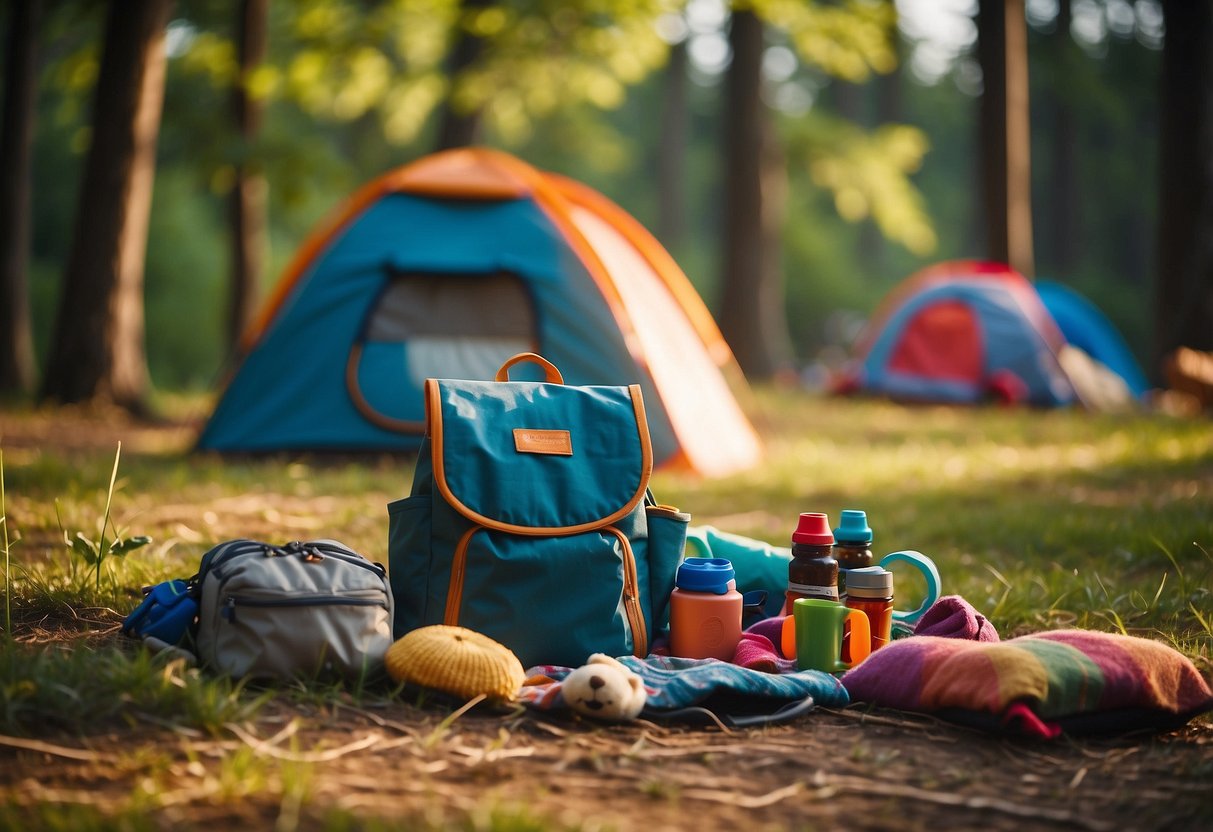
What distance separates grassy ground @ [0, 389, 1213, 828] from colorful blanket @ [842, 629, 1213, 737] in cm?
6

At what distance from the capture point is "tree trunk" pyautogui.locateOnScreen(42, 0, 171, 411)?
699cm

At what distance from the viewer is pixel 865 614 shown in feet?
8.59

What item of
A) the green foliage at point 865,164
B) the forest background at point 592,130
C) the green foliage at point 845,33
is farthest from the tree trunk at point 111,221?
the green foliage at point 865,164

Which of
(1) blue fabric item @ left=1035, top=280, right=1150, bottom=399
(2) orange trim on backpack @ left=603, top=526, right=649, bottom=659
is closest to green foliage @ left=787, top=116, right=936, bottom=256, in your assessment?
(1) blue fabric item @ left=1035, top=280, right=1150, bottom=399

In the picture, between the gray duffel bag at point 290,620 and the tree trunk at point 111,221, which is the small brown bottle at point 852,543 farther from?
the tree trunk at point 111,221

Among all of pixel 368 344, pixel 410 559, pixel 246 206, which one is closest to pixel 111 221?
pixel 246 206

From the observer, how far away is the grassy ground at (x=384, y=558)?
1.82 meters

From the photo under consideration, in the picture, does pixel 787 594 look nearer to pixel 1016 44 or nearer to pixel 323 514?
pixel 323 514

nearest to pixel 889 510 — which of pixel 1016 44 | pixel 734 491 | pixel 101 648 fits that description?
pixel 734 491

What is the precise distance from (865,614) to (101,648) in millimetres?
1781

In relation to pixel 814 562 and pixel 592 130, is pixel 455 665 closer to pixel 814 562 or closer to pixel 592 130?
pixel 814 562

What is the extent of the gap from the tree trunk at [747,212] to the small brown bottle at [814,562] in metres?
9.17

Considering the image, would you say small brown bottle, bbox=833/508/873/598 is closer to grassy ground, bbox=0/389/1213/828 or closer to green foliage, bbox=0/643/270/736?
grassy ground, bbox=0/389/1213/828

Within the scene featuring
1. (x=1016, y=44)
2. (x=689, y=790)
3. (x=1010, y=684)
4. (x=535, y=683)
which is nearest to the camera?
(x=689, y=790)
